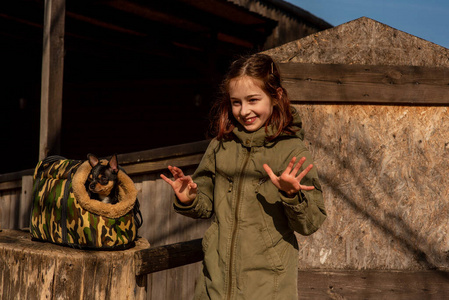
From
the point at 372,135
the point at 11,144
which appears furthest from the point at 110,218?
the point at 11,144

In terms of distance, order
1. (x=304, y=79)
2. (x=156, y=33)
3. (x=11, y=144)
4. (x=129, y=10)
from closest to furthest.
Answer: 1. (x=304, y=79)
2. (x=129, y=10)
3. (x=156, y=33)
4. (x=11, y=144)

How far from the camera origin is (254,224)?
7.83 feet

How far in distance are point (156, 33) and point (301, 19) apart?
7.93ft

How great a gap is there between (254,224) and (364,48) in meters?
2.06

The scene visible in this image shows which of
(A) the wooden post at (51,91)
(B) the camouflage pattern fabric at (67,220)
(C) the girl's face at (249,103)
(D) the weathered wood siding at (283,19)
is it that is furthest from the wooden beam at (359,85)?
(D) the weathered wood siding at (283,19)

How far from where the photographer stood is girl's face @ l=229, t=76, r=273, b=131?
2.47 meters

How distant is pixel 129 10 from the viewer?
7.99 metres

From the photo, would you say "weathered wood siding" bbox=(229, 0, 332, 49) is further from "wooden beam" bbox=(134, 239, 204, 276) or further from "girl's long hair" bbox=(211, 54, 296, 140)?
"wooden beam" bbox=(134, 239, 204, 276)

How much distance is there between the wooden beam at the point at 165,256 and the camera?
259cm

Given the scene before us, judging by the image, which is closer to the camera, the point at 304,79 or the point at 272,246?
the point at 272,246

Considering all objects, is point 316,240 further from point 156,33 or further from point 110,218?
point 156,33

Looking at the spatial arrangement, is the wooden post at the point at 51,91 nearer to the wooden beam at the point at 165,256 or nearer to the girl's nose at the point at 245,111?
the wooden beam at the point at 165,256

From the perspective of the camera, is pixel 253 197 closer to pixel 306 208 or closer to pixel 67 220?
pixel 306 208

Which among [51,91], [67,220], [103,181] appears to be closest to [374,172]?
[103,181]
